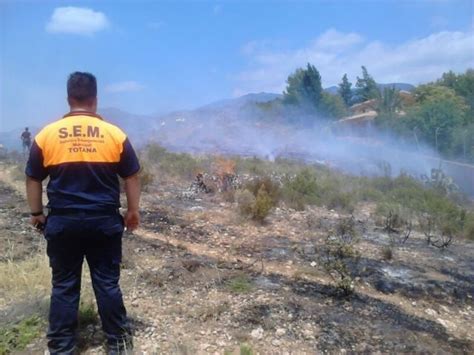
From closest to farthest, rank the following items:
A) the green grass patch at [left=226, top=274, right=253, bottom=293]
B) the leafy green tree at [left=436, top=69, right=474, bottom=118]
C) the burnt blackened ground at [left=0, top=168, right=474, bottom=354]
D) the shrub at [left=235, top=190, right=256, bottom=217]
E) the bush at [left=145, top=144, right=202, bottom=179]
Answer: the burnt blackened ground at [left=0, top=168, right=474, bottom=354] < the green grass patch at [left=226, top=274, right=253, bottom=293] < the shrub at [left=235, top=190, right=256, bottom=217] < the bush at [left=145, top=144, right=202, bottom=179] < the leafy green tree at [left=436, top=69, right=474, bottom=118]

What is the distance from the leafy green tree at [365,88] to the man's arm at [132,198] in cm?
4566

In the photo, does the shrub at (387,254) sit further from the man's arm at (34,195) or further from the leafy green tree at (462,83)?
the leafy green tree at (462,83)

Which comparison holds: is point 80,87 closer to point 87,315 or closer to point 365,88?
point 87,315

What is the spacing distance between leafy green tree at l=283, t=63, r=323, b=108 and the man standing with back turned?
39762mm

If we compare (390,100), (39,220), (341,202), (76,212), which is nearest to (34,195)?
(39,220)

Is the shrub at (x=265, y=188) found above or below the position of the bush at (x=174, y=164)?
below

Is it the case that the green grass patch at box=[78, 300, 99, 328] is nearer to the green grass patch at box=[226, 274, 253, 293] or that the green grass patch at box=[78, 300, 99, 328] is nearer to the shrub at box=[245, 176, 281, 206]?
the green grass patch at box=[226, 274, 253, 293]

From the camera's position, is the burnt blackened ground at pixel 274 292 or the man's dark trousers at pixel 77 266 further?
the burnt blackened ground at pixel 274 292

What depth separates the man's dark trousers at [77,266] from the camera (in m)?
2.59

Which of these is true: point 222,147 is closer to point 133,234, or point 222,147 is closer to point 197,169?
point 197,169

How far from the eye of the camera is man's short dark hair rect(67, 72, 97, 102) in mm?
2666

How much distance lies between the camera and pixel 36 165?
8.50ft

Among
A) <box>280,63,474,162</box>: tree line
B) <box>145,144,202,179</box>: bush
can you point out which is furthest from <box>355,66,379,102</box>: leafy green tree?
<box>145,144,202,179</box>: bush

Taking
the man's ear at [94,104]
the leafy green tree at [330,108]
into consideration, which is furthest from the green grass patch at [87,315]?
the leafy green tree at [330,108]
